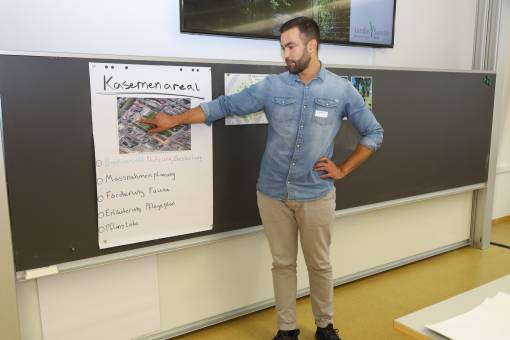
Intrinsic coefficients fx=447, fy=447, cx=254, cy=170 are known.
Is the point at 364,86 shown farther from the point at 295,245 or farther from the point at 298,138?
the point at 295,245

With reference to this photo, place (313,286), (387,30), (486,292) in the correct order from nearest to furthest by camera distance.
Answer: (486,292) < (313,286) < (387,30)

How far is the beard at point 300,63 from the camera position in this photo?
6.67 ft

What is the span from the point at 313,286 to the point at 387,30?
77.0 inches

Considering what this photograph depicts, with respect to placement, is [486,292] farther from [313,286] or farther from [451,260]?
[451,260]

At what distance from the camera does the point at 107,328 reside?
2258 millimetres

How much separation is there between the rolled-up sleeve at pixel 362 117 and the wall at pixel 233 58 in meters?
0.78

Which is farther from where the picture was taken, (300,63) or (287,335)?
(287,335)

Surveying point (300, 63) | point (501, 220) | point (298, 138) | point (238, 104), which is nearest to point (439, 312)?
point (298, 138)

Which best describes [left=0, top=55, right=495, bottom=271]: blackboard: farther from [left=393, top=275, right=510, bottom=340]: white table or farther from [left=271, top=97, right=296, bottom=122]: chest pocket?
[left=393, top=275, right=510, bottom=340]: white table

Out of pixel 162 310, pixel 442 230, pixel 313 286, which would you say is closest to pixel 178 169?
pixel 162 310

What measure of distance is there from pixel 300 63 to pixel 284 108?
0.71 ft

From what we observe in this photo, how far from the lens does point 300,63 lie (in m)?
2.04

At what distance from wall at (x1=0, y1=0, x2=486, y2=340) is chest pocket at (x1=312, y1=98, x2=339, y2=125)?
78 cm

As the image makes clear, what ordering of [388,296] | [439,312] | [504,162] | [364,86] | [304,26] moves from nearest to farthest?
1. [439,312]
2. [304,26]
3. [364,86]
4. [388,296]
5. [504,162]
